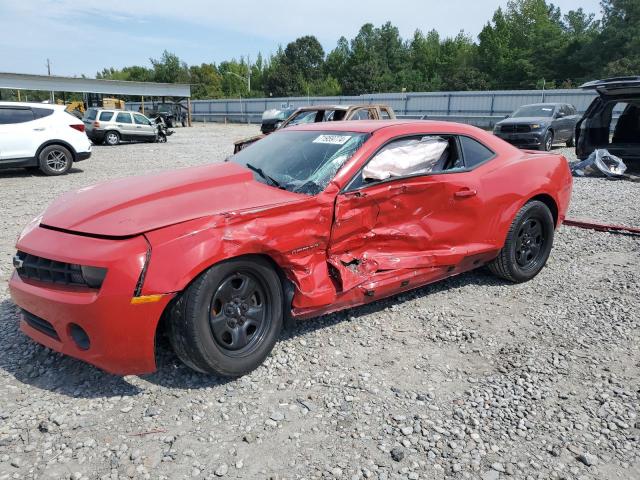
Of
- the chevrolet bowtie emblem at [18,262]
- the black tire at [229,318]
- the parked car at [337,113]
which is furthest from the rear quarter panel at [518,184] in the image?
the parked car at [337,113]

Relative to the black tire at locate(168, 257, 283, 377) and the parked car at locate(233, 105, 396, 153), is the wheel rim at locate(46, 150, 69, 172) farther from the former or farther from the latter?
the black tire at locate(168, 257, 283, 377)

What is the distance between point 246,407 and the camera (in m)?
2.78

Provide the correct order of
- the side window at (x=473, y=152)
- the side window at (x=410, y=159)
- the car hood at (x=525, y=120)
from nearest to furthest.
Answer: the side window at (x=410, y=159) → the side window at (x=473, y=152) → the car hood at (x=525, y=120)

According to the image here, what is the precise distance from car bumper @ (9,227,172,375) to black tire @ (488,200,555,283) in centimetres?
310

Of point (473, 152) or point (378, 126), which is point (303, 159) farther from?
point (473, 152)

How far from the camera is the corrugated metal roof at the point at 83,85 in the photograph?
30.1 m

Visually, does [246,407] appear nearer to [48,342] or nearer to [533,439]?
[48,342]

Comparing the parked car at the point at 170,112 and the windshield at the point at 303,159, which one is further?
the parked car at the point at 170,112

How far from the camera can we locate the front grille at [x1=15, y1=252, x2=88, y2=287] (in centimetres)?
266

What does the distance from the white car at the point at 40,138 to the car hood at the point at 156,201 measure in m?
8.63

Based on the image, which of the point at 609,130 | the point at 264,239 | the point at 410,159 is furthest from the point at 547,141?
the point at 264,239

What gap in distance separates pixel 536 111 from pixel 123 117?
1619cm

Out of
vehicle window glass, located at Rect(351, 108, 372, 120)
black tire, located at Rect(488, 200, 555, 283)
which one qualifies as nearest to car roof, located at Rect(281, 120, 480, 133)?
black tire, located at Rect(488, 200, 555, 283)

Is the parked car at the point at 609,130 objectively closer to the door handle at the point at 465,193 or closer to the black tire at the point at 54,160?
the door handle at the point at 465,193
